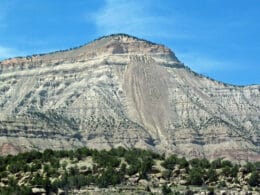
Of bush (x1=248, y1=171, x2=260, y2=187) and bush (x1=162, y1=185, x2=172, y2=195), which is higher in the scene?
bush (x1=248, y1=171, x2=260, y2=187)

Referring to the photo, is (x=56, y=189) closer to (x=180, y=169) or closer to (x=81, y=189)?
(x=81, y=189)

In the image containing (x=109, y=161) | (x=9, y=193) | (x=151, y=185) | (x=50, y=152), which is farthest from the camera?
(x=50, y=152)

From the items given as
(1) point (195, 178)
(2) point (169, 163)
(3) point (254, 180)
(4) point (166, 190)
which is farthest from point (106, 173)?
(3) point (254, 180)

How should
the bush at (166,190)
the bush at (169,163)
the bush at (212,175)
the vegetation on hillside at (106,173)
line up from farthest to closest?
the bush at (169,163), the bush at (212,175), the vegetation on hillside at (106,173), the bush at (166,190)

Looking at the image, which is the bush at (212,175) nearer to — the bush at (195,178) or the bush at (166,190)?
the bush at (195,178)

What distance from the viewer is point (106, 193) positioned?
64.1 metres

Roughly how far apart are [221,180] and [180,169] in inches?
160

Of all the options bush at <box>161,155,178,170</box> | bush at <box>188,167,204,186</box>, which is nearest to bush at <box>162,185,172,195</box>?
bush at <box>188,167,204,186</box>

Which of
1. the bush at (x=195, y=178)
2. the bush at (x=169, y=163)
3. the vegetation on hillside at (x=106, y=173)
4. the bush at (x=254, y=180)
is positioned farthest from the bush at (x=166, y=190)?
the bush at (x=254, y=180)

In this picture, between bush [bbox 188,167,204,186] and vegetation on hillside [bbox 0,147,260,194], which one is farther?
bush [bbox 188,167,204,186]

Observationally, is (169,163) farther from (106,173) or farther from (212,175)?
(106,173)

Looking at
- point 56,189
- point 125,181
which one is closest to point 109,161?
point 125,181

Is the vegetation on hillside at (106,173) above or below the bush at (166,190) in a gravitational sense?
above

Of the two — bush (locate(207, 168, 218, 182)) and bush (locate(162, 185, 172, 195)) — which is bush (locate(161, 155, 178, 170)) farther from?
bush (locate(162, 185, 172, 195))
